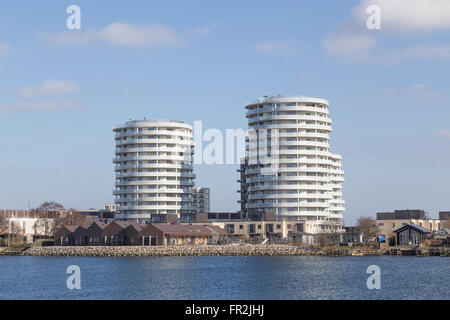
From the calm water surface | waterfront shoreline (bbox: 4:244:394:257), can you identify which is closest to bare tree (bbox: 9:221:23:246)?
waterfront shoreline (bbox: 4:244:394:257)

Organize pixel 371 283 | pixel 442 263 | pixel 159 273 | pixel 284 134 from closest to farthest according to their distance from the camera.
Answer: pixel 371 283, pixel 159 273, pixel 442 263, pixel 284 134

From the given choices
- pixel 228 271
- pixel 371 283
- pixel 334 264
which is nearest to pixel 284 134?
pixel 334 264

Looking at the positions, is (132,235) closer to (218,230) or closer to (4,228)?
(218,230)

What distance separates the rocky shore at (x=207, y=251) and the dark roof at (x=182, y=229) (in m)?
9.50

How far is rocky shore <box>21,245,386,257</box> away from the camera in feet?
476

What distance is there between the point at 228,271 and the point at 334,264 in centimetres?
2205

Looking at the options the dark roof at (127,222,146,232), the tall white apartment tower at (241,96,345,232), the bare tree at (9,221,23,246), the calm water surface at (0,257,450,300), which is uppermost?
the tall white apartment tower at (241,96,345,232)

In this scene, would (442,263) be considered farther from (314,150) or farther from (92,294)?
(314,150)

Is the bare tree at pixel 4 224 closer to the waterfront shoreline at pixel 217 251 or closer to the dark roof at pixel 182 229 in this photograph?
the waterfront shoreline at pixel 217 251

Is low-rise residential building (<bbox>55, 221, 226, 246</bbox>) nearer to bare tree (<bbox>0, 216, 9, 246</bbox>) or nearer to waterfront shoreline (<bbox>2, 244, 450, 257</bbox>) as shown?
waterfront shoreline (<bbox>2, 244, 450, 257</bbox>)

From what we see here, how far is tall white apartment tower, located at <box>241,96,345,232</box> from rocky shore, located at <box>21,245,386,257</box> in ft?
126

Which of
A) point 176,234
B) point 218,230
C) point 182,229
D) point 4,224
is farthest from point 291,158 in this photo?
point 4,224

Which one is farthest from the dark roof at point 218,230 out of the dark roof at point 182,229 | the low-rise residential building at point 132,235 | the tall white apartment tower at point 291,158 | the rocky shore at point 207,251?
the rocky shore at point 207,251

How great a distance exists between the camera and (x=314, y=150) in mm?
192750
